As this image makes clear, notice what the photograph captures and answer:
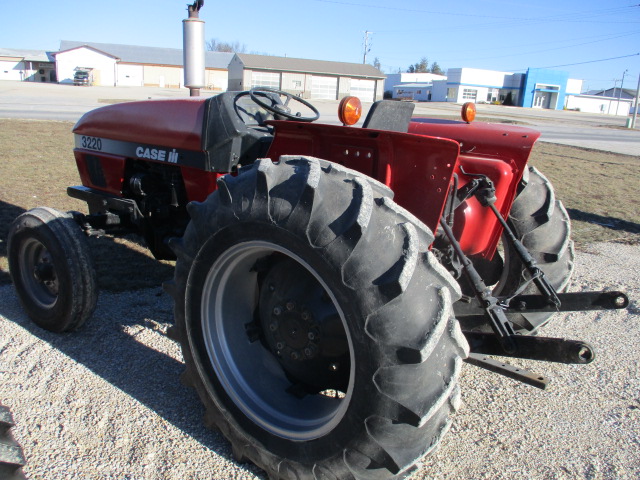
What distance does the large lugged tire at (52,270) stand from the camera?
3.27 m

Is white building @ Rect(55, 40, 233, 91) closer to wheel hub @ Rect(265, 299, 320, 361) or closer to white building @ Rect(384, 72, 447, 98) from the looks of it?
white building @ Rect(384, 72, 447, 98)

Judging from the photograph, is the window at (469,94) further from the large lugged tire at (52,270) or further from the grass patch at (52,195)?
the large lugged tire at (52,270)

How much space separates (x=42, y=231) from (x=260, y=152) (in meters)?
1.43

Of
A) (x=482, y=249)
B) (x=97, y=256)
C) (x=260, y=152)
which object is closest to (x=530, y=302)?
(x=482, y=249)

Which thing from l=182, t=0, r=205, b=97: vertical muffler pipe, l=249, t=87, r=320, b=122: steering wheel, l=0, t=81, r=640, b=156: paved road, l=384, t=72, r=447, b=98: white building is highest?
l=384, t=72, r=447, b=98: white building

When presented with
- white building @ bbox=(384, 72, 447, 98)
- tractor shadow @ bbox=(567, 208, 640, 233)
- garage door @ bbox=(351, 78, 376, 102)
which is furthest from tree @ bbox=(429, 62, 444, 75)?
tractor shadow @ bbox=(567, 208, 640, 233)

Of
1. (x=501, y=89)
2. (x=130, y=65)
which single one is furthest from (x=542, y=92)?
(x=130, y=65)

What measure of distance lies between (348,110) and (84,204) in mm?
4904

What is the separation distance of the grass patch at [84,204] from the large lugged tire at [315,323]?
2.12 metres

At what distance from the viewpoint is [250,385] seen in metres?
2.43

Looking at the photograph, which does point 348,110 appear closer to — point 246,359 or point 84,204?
point 246,359

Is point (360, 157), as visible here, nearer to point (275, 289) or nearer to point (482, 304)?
point (275, 289)

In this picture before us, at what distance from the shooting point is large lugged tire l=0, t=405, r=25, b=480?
1596 millimetres

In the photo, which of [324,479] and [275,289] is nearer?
[324,479]
